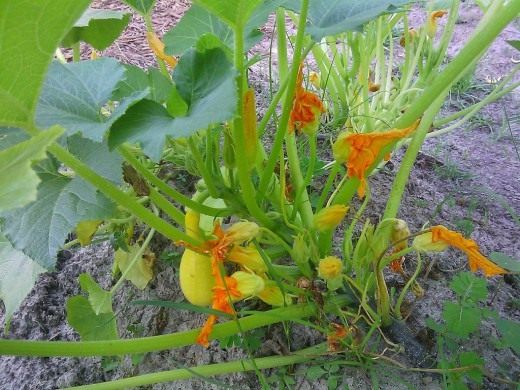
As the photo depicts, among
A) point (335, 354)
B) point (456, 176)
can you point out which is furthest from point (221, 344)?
point (456, 176)

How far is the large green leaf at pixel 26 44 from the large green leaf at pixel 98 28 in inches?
18.3

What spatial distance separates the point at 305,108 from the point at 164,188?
0.24 metres

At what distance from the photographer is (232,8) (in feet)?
2.20

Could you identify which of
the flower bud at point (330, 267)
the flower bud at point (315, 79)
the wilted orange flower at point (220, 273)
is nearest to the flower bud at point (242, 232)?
the wilted orange flower at point (220, 273)

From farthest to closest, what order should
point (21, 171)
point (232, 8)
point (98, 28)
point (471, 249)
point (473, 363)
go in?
1. point (98, 28)
2. point (473, 363)
3. point (471, 249)
4. point (232, 8)
5. point (21, 171)

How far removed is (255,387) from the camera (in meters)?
1.01

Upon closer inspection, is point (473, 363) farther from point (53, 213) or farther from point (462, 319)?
point (53, 213)

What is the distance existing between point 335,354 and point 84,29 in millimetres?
742

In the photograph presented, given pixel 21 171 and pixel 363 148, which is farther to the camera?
pixel 363 148

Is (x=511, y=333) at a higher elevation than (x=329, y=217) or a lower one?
lower

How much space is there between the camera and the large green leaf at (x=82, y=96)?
2.22ft

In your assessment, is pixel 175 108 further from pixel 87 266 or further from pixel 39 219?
pixel 87 266

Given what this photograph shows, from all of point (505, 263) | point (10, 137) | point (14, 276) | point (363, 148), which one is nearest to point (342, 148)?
point (363, 148)

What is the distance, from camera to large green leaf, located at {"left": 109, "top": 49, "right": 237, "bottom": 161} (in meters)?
0.61
